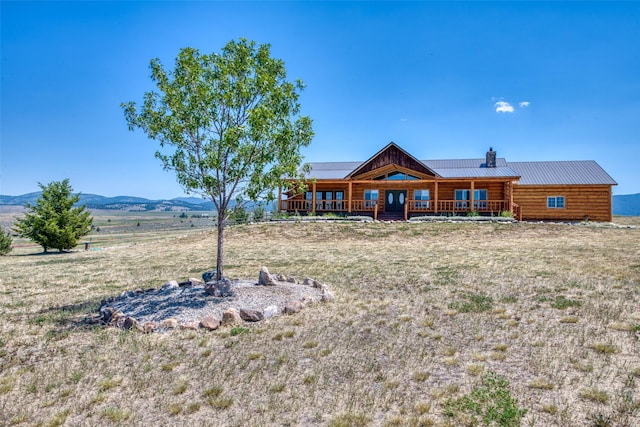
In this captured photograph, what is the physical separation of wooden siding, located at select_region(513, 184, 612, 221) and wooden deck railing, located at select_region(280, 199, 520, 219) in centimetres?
164

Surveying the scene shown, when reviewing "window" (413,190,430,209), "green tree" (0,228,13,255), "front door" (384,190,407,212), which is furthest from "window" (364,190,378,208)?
"green tree" (0,228,13,255)

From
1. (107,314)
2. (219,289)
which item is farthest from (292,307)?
(107,314)

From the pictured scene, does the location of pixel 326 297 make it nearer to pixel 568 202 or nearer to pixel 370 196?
pixel 370 196

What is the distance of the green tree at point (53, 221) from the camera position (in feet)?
85.3

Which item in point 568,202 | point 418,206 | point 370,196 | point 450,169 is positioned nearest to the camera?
point 568,202

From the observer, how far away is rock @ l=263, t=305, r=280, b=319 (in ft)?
24.1

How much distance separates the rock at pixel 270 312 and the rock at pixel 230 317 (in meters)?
0.51

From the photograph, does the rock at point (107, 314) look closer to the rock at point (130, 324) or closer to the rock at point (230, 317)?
the rock at point (130, 324)

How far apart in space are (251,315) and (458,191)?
27.1m

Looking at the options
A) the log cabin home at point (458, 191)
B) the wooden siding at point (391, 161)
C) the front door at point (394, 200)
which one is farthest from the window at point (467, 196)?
the front door at point (394, 200)

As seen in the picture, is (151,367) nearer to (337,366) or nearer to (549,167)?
(337,366)

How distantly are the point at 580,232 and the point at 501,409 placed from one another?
2256 cm

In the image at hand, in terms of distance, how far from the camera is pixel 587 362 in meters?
4.97

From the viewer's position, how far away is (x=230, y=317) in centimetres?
704
